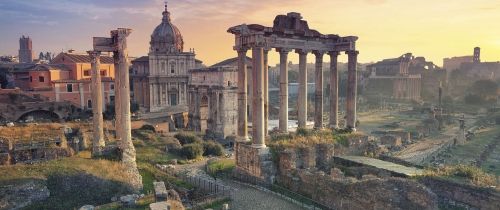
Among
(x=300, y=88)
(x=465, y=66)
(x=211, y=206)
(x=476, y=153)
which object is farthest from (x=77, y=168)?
(x=465, y=66)

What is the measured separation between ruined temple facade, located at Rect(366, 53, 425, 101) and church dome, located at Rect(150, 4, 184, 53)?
57042mm

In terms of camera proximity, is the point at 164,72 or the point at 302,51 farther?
the point at 164,72

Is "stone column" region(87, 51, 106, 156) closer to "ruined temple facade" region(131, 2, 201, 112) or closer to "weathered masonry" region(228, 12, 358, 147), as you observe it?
"weathered masonry" region(228, 12, 358, 147)

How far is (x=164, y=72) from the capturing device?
4928cm

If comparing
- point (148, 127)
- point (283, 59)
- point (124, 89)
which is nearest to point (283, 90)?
point (283, 59)

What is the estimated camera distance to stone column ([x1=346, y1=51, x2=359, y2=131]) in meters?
20.0

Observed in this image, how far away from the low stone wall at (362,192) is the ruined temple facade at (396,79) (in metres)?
80.2

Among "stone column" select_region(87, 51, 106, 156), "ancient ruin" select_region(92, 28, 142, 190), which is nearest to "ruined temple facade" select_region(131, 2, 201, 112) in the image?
"stone column" select_region(87, 51, 106, 156)

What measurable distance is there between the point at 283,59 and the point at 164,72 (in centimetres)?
3339

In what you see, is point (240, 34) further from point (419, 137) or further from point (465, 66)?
point (465, 66)

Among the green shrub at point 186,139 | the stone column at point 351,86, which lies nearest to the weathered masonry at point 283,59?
the stone column at point 351,86

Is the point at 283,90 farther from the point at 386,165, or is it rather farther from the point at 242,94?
the point at 386,165

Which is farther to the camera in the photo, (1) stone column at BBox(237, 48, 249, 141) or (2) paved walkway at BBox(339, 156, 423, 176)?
(1) stone column at BBox(237, 48, 249, 141)

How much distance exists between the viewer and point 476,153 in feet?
100
